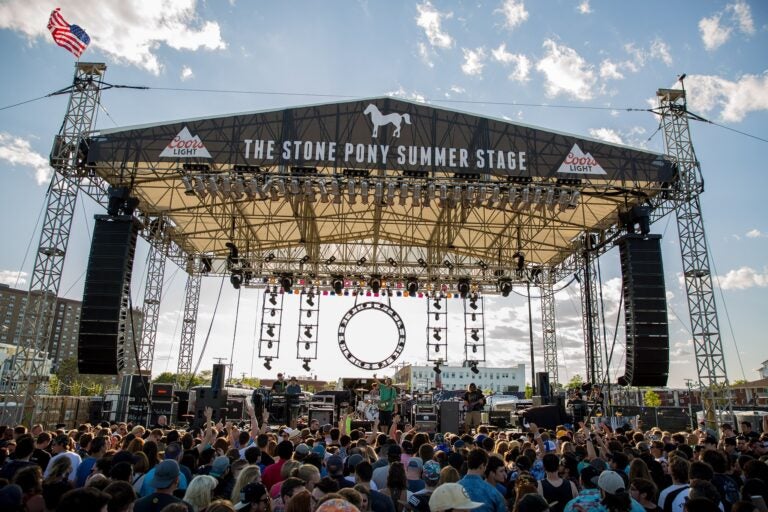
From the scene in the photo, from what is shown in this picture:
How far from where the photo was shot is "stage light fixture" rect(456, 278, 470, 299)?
75.6 ft

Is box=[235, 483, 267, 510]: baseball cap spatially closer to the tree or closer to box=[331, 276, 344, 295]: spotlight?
box=[331, 276, 344, 295]: spotlight

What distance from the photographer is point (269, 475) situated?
5.25 meters

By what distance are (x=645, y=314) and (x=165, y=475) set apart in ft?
46.3

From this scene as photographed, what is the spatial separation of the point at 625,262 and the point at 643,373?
10.4 ft

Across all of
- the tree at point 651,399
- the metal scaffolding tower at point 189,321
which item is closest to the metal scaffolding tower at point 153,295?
the metal scaffolding tower at point 189,321

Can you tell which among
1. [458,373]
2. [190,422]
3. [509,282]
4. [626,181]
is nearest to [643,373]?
[626,181]

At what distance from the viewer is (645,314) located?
15008mm

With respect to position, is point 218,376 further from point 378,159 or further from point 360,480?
point 360,480

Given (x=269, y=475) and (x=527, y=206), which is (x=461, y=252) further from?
(x=269, y=475)

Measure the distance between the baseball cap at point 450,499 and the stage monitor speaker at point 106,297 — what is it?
13041 mm

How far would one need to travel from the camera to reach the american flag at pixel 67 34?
14.9m

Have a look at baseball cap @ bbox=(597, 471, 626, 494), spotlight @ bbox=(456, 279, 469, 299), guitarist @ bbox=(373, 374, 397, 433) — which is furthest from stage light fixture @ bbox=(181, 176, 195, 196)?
baseball cap @ bbox=(597, 471, 626, 494)

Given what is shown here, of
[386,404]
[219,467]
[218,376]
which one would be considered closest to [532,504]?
[219,467]

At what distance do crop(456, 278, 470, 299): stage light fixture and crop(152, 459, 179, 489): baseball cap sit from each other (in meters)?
19.5
